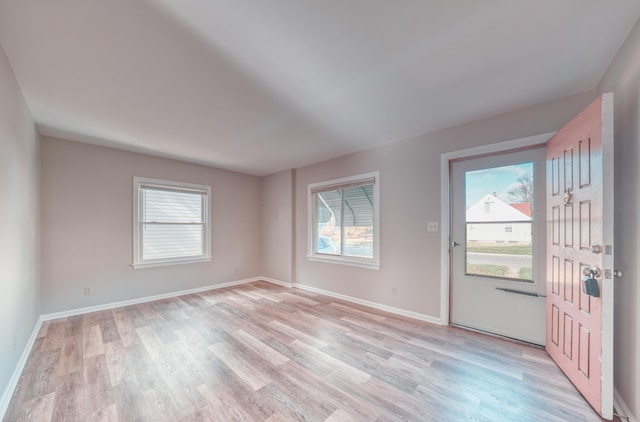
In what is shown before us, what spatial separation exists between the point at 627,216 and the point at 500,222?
3.75ft

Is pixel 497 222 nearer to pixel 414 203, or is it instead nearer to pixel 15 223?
pixel 414 203

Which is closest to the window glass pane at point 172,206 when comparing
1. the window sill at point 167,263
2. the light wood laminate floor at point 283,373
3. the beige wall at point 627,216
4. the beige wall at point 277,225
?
the window sill at point 167,263

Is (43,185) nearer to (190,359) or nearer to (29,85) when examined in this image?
(29,85)

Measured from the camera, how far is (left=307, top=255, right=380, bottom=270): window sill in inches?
152

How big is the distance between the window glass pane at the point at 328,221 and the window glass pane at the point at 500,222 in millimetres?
2101

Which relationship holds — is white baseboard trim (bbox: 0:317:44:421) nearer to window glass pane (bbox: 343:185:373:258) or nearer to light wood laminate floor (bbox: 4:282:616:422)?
light wood laminate floor (bbox: 4:282:616:422)

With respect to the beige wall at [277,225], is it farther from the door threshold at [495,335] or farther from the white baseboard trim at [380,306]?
the door threshold at [495,335]

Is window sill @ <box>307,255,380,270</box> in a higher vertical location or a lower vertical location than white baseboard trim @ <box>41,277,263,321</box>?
higher

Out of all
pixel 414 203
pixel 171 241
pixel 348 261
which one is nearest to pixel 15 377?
pixel 171 241

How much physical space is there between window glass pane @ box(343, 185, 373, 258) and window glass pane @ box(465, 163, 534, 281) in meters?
1.41

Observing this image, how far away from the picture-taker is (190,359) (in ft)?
7.70

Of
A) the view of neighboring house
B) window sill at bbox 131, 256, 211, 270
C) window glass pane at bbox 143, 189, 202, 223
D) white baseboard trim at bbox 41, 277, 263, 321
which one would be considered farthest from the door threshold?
window glass pane at bbox 143, 189, 202, 223

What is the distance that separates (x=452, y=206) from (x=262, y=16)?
284cm

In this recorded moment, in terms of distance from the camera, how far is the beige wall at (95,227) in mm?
3432
